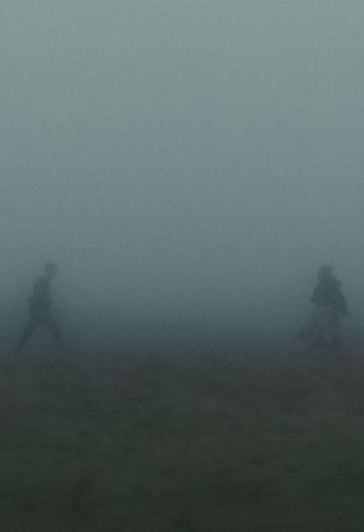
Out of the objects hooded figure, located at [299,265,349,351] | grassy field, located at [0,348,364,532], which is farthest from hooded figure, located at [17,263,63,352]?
hooded figure, located at [299,265,349,351]

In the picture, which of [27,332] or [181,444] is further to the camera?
[27,332]

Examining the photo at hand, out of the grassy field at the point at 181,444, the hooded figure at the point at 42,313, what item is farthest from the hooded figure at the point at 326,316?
the hooded figure at the point at 42,313

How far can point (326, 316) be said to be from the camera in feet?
70.9

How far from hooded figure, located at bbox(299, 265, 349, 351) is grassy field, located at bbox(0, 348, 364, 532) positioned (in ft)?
1.01

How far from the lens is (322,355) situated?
2144 cm

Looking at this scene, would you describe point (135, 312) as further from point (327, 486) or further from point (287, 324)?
point (327, 486)

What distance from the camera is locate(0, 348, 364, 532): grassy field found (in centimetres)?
1173

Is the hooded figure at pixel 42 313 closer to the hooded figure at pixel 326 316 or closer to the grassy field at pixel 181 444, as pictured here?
the grassy field at pixel 181 444

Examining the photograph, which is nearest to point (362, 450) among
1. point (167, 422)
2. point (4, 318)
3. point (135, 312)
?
point (167, 422)

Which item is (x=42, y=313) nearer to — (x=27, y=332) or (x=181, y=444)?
(x=27, y=332)

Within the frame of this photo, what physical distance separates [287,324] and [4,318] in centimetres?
501

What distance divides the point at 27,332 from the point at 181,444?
764 centimetres

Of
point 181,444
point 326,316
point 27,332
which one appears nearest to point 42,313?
point 27,332

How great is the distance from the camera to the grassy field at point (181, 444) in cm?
1173
